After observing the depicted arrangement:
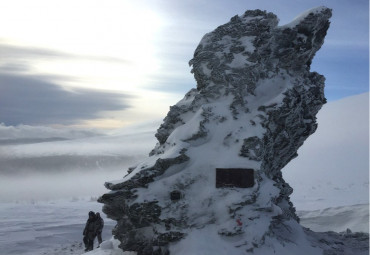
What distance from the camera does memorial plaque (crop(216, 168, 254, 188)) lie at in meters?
9.11

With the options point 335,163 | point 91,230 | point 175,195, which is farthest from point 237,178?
point 335,163

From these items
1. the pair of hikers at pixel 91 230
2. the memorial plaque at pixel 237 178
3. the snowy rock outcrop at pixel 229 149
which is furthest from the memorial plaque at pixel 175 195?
the pair of hikers at pixel 91 230

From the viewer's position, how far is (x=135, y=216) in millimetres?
9438

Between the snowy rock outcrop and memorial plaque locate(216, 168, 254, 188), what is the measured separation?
97 millimetres

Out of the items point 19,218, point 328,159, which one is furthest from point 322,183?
point 19,218

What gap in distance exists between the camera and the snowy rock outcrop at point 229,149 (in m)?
8.98

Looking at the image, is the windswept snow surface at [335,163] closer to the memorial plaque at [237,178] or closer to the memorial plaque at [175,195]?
the memorial plaque at [237,178]

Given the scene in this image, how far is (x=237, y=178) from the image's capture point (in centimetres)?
912

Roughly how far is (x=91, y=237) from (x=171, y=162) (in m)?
5.83

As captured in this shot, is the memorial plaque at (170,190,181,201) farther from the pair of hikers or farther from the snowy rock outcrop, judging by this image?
the pair of hikers

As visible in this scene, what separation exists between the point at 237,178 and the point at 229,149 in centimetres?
84

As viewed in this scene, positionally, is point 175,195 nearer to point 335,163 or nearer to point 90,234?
point 90,234

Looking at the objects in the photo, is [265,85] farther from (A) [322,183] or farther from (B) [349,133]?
(B) [349,133]

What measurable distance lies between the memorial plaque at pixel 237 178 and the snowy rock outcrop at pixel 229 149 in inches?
3.8
